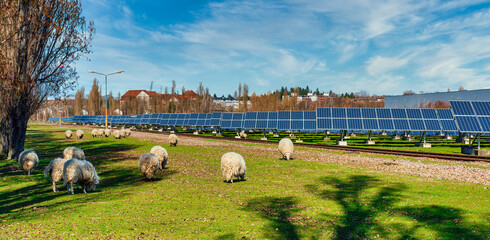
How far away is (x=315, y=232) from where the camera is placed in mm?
9844

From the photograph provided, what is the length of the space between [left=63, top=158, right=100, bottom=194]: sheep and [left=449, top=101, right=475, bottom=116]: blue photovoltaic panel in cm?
3505

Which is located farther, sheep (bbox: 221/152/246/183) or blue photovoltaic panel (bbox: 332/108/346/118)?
blue photovoltaic panel (bbox: 332/108/346/118)

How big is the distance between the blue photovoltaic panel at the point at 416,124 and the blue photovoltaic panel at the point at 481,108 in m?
7.05

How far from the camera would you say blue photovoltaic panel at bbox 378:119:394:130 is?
4281 centimetres

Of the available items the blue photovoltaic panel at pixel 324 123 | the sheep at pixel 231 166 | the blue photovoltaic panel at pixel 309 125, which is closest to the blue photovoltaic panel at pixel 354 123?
the blue photovoltaic panel at pixel 324 123

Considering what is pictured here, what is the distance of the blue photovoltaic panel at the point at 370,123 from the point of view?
43.0 metres

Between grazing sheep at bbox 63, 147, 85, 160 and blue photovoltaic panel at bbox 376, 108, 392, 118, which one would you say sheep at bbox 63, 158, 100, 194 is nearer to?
grazing sheep at bbox 63, 147, 85, 160

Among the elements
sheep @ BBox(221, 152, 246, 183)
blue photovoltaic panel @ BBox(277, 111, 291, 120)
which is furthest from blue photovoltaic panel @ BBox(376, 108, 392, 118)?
sheep @ BBox(221, 152, 246, 183)

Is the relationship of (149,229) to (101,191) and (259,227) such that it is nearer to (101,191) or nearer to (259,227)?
(259,227)

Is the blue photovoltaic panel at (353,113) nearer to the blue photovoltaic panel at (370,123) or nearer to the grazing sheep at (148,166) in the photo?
the blue photovoltaic panel at (370,123)

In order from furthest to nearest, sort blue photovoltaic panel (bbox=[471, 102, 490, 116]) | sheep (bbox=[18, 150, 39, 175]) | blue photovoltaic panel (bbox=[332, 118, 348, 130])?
blue photovoltaic panel (bbox=[332, 118, 348, 130]) < blue photovoltaic panel (bbox=[471, 102, 490, 116]) < sheep (bbox=[18, 150, 39, 175])

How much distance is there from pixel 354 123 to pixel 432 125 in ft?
32.9

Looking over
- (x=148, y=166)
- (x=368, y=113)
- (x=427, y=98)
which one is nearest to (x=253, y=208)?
(x=148, y=166)

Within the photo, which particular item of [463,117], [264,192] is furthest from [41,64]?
[463,117]
